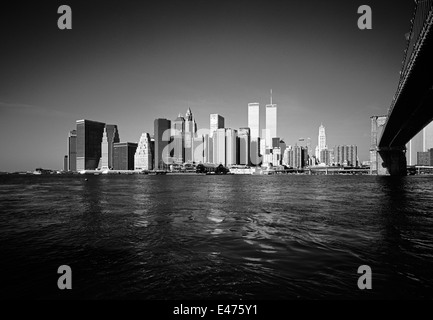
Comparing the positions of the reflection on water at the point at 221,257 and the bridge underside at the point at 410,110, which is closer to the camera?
the reflection on water at the point at 221,257

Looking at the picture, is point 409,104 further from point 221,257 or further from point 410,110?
point 221,257

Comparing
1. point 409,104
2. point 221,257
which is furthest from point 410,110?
point 221,257

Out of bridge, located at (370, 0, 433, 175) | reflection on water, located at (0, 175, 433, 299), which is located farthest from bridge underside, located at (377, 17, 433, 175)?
reflection on water, located at (0, 175, 433, 299)

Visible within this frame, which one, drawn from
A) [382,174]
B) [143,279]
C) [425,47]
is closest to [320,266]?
[143,279]

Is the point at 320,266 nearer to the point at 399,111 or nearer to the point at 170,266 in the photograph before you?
the point at 170,266

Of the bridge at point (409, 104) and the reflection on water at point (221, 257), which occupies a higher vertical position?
the bridge at point (409, 104)

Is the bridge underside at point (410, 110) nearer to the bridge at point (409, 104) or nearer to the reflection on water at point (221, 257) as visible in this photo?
the bridge at point (409, 104)

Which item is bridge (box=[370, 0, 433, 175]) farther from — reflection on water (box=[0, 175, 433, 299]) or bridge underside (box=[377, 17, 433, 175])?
reflection on water (box=[0, 175, 433, 299])

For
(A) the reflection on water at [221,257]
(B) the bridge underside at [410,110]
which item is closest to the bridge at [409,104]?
(B) the bridge underside at [410,110]
